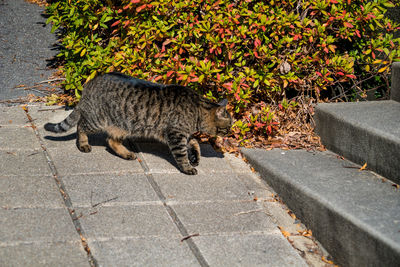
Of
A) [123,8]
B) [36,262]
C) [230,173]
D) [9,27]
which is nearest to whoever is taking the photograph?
[36,262]

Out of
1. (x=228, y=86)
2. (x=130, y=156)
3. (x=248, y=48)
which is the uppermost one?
(x=248, y=48)

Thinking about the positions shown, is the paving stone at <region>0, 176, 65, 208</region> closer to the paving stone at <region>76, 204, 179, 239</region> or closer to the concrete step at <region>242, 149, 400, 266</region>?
the paving stone at <region>76, 204, 179, 239</region>

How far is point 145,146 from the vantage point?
4.90m

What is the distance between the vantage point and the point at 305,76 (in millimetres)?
5152

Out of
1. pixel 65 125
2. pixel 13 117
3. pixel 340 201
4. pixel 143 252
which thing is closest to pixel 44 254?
pixel 143 252

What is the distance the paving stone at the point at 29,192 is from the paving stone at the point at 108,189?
0.13 meters

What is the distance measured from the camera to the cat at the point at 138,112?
4.57 meters

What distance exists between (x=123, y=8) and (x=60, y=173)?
198 cm

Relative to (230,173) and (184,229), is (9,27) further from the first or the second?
(184,229)

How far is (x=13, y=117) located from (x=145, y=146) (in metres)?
1.53

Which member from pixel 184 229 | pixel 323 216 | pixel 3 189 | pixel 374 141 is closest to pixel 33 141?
pixel 3 189

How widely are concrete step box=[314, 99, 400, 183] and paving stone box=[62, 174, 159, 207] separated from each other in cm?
188

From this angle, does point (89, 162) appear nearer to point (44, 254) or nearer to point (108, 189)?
point (108, 189)

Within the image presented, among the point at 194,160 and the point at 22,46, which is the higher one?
the point at 22,46
